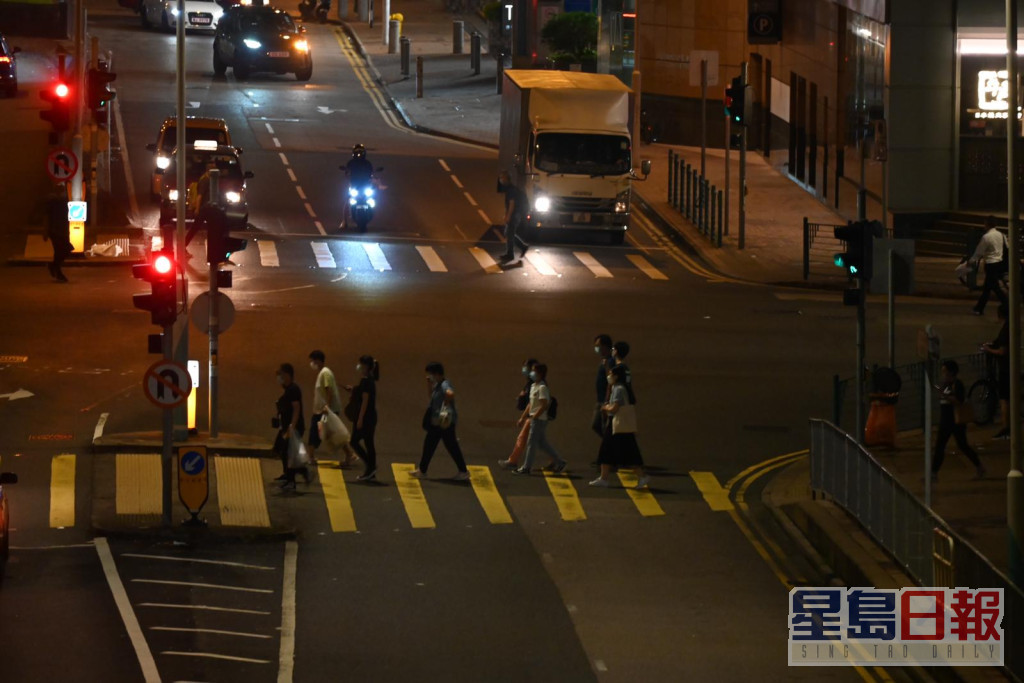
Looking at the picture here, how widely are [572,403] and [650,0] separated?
1295 inches

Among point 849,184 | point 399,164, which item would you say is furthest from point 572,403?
point 399,164

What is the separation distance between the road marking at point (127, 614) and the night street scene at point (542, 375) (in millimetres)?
58

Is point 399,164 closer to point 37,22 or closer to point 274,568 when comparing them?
point 37,22

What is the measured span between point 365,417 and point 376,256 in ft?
52.9

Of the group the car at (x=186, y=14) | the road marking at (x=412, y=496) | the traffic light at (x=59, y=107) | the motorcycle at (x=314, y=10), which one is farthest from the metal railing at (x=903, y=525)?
the motorcycle at (x=314, y=10)

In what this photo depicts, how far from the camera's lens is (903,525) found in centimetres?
1798

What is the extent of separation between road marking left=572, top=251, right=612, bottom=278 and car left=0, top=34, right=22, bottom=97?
74.1 ft

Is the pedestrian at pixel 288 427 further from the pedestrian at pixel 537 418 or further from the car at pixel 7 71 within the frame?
the car at pixel 7 71

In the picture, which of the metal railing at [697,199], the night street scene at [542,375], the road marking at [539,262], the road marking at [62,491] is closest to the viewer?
the night street scene at [542,375]

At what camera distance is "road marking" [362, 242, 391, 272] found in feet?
124

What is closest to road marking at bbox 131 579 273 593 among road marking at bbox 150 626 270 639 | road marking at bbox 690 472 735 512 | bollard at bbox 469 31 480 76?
road marking at bbox 150 626 270 639

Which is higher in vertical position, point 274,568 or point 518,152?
point 518,152

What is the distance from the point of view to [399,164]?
50125mm

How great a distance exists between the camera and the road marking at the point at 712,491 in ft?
73.0
